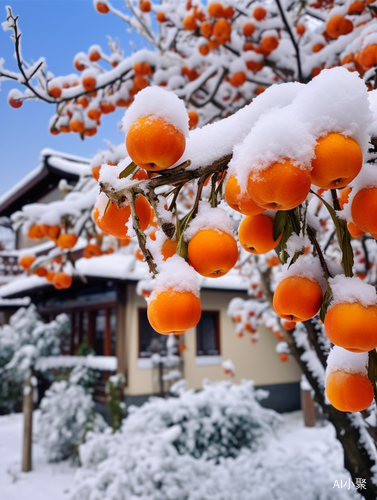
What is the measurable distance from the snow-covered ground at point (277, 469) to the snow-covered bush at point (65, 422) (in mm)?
349

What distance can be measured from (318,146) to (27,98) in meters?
2.63

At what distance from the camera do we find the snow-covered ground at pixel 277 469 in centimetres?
424

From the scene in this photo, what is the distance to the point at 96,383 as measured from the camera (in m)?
9.62

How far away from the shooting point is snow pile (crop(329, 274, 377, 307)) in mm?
763

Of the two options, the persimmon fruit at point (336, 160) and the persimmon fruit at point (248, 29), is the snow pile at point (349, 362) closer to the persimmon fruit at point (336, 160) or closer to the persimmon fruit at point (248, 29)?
the persimmon fruit at point (336, 160)

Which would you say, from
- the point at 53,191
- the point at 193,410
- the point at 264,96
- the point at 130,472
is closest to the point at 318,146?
the point at 264,96

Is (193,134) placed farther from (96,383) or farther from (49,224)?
(96,383)

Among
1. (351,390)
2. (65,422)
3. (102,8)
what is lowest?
(65,422)

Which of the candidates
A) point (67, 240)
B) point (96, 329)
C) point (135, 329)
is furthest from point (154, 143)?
point (96, 329)

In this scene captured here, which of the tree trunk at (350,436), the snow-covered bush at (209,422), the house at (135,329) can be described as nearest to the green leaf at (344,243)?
the tree trunk at (350,436)

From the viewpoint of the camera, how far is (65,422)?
795 cm

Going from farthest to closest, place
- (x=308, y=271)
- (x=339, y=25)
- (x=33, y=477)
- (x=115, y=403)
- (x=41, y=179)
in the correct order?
(x=41, y=179) < (x=115, y=403) < (x=33, y=477) < (x=339, y=25) < (x=308, y=271)

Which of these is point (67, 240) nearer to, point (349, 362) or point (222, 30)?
point (222, 30)

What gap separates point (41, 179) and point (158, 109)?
12.7 meters
